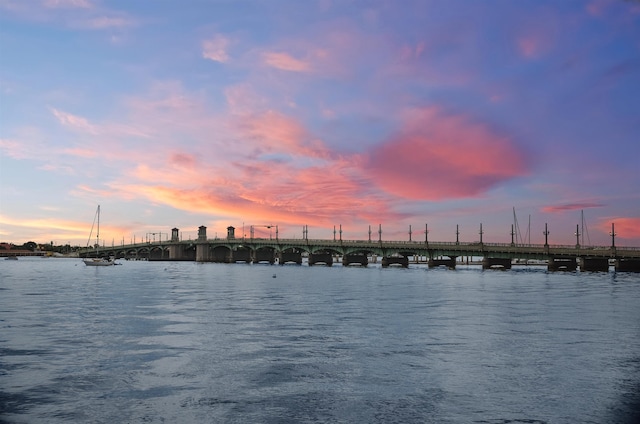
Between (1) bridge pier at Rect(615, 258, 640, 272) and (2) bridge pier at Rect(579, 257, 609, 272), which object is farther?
(2) bridge pier at Rect(579, 257, 609, 272)

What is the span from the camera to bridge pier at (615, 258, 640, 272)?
18073cm

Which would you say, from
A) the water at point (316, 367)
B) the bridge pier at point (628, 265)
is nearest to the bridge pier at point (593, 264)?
the bridge pier at point (628, 265)

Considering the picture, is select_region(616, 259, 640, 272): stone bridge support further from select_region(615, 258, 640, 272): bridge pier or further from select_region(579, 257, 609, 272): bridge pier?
select_region(579, 257, 609, 272): bridge pier

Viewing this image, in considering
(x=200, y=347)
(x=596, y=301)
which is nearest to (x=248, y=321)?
(x=200, y=347)

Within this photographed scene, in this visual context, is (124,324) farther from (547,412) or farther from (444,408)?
(547,412)

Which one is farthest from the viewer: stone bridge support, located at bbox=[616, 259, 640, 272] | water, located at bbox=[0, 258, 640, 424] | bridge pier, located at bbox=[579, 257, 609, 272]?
bridge pier, located at bbox=[579, 257, 609, 272]

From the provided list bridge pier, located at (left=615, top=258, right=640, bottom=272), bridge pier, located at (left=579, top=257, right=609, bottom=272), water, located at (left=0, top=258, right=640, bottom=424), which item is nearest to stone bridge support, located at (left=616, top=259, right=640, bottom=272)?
bridge pier, located at (left=615, top=258, right=640, bottom=272)

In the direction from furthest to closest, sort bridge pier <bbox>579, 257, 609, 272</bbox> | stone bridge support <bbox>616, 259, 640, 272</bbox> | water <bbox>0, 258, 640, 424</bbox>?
bridge pier <bbox>579, 257, 609, 272</bbox> < stone bridge support <bbox>616, 259, 640, 272</bbox> < water <bbox>0, 258, 640, 424</bbox>

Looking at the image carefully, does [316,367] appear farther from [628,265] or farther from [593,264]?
[628,265]

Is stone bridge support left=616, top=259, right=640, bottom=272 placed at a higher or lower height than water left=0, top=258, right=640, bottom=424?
higher

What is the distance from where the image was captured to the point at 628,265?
604 ft

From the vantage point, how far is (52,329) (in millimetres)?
40781

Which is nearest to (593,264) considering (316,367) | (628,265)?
(628,265)

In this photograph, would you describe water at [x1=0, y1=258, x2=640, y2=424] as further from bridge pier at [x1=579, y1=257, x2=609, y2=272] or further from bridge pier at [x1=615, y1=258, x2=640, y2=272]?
bridge pier at [x1=615, y1=258, x2=640, y2=272]
